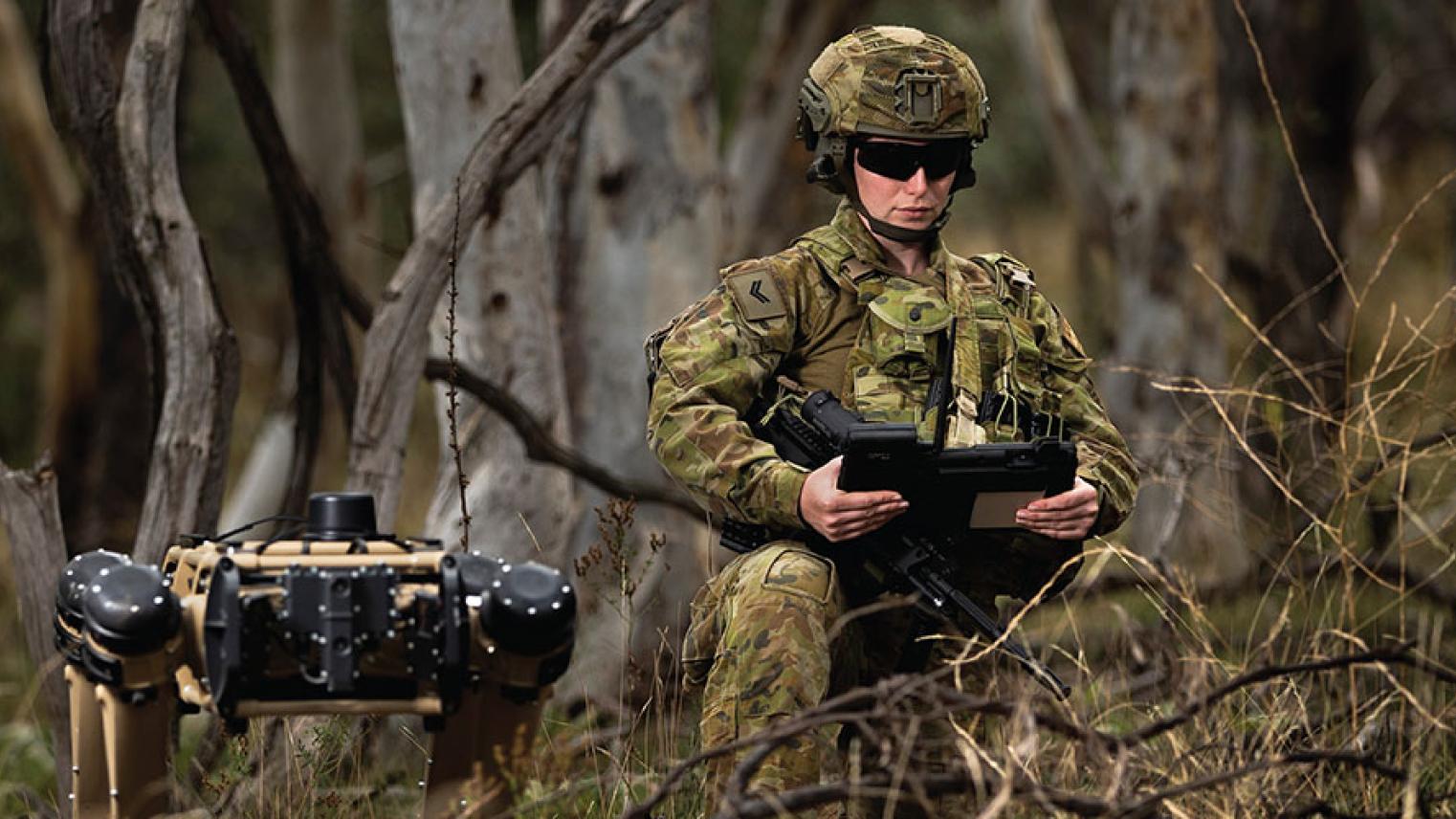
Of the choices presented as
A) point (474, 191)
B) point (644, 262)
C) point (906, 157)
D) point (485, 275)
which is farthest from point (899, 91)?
point (644, 262)

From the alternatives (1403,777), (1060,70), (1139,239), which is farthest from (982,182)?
(1403,777)

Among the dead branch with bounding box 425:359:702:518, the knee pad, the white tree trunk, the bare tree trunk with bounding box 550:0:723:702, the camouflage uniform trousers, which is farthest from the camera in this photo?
the bare tree trunk with bounding box 550:0:723:702

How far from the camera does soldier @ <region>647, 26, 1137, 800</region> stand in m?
4.00

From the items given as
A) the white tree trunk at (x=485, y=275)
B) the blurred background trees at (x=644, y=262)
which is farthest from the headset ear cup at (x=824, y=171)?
the white tree trunk at (x=485, y=275)

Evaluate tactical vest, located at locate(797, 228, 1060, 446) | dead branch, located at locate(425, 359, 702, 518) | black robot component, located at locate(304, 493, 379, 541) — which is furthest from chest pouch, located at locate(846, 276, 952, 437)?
dead branch, located at locate(425, 359, 702, 518)

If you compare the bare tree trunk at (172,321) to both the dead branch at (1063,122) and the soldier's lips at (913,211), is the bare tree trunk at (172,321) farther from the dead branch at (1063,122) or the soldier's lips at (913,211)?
the dead branch at (1063,122)

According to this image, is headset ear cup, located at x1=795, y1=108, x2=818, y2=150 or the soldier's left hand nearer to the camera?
the soldier's left hand

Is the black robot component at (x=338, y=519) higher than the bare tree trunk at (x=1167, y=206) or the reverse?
higher

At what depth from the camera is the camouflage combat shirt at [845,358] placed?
13.3 ft

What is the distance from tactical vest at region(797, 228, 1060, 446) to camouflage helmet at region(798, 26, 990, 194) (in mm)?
208

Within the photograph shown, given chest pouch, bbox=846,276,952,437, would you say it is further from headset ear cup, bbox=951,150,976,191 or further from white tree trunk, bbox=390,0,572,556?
white tree trunk, bbox=390,0,572,556

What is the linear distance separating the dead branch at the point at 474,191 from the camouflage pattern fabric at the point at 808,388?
1.27 m

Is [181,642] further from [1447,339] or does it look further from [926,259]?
[1447,339]

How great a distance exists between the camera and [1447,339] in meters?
5.12
